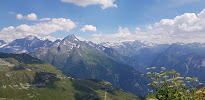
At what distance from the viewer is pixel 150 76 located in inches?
574

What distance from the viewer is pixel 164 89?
13.6m

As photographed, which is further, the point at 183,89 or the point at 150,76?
the point at 150,76

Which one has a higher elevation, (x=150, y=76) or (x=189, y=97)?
(x=150, y=76)

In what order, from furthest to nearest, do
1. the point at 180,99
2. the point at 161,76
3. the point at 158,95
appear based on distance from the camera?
the point at 161,76 → the point at 158,95 → the point at 180,99

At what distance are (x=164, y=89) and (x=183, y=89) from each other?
4.65ft

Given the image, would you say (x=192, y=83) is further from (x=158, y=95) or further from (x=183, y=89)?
(x=158, y=95)

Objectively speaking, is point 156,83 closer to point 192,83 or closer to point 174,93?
point 174,93

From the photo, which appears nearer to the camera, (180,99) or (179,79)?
(180,99)

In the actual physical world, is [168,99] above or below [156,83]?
below

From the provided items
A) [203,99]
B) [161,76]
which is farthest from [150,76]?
[203,99]

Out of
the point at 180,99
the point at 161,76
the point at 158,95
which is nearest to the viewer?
the point at 180,99

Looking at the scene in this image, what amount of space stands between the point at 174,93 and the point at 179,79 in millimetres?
1360

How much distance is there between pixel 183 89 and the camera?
43.5 feet

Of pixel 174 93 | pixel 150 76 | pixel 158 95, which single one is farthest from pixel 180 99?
pixel 150 76
